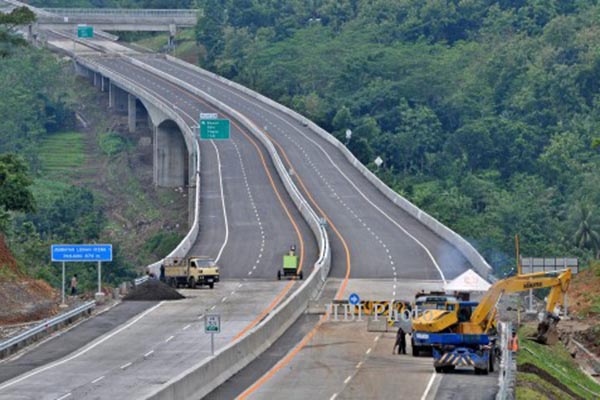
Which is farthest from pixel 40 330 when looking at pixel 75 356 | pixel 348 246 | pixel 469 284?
pixel 348 246

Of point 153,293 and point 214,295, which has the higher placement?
point 153,293

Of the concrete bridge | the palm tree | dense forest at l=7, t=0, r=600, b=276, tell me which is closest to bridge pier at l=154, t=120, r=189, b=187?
the concrete bridge

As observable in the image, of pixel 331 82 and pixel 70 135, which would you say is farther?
pixel 331 82

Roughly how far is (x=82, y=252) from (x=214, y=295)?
771 centimetres

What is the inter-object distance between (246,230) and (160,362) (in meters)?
→ 47.9

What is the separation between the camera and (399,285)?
77.9 m

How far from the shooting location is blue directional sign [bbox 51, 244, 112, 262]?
2699 inches

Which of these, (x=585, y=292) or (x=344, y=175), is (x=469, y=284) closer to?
(x=585, y=292)

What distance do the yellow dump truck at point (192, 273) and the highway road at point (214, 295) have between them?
830mm

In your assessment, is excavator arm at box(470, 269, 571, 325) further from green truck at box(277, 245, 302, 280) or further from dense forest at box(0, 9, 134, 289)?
green truck at box(277, 245, 302, 280)

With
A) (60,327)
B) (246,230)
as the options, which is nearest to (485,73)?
(246,230)

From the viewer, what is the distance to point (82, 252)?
6919 centimetres

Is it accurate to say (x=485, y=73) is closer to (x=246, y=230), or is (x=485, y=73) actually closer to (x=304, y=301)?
(x=246, y=230)

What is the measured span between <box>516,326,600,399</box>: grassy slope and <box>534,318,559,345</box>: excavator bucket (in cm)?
30
